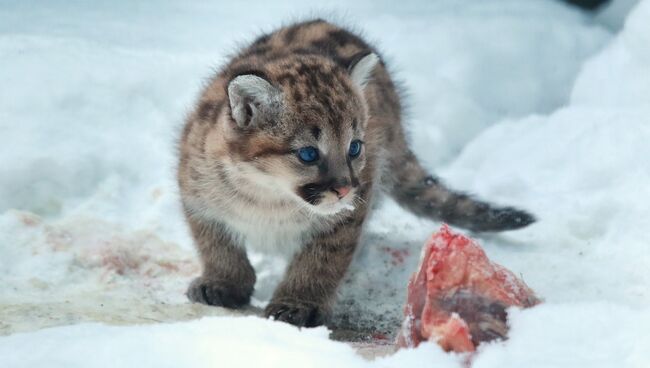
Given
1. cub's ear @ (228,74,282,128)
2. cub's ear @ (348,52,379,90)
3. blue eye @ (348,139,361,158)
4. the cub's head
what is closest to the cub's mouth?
the cub's head

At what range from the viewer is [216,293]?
460cm

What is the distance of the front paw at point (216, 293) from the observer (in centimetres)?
459

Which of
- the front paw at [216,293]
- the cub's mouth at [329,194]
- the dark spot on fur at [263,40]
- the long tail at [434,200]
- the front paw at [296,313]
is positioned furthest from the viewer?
the long tail at [434,200]

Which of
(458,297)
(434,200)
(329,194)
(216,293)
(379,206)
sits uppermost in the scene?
(458,297)

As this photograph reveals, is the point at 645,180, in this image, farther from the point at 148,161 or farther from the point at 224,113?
the point at 148,161

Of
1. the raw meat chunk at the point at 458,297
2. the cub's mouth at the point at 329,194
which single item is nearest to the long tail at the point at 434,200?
the cub's mouth at the point at 329,194

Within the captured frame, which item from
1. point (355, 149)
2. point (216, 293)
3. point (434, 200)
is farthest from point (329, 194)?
point (434, 200)

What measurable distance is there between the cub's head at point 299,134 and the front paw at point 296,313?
61 cm

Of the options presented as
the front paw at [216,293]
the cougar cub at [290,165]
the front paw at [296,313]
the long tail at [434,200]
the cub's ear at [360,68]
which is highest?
the cub's ear at [360,68]

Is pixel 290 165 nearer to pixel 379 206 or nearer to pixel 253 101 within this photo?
pixel 253 101

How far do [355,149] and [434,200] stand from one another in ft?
4.97

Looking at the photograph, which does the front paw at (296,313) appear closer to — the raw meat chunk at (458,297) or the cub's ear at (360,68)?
the cub's ear at (360,68)

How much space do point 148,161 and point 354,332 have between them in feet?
7.79

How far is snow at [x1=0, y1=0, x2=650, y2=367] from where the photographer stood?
8.88ft
